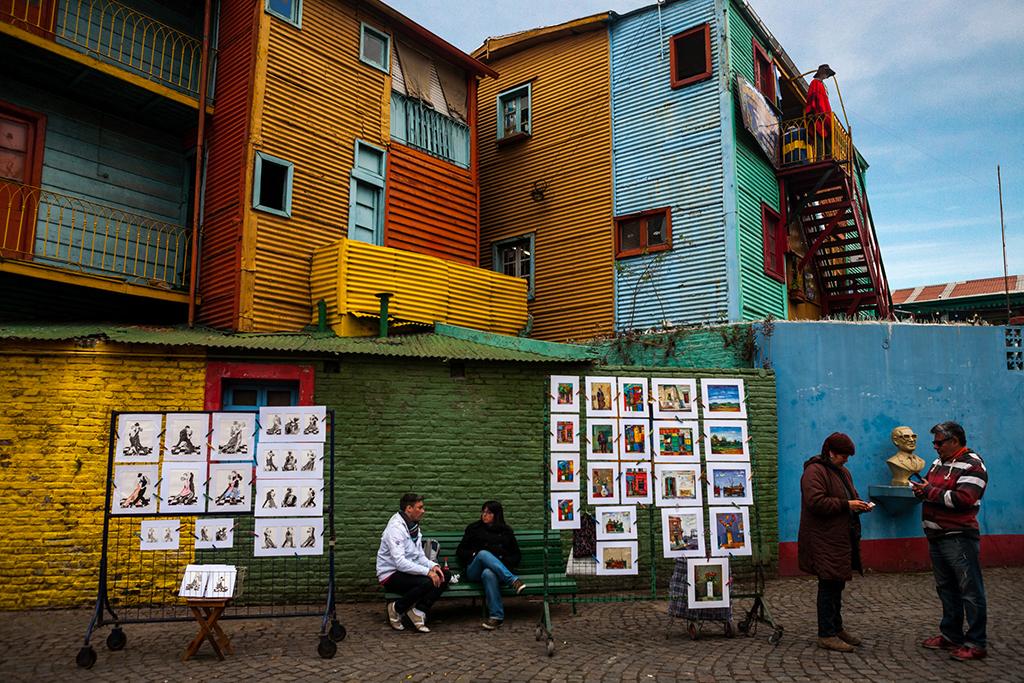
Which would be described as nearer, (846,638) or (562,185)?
(846,638)

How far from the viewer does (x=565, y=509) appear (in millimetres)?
7430

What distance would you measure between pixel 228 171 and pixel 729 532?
10.7m

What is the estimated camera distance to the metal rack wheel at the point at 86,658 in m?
6.09

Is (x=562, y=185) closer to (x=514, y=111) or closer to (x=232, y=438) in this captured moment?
(x=514, y=111)

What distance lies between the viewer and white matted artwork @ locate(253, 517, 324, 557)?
680 centimetres

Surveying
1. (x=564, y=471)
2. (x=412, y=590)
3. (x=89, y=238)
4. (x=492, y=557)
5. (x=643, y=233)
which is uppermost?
(x=643, y=233)

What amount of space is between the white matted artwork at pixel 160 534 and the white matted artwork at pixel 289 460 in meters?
1.03

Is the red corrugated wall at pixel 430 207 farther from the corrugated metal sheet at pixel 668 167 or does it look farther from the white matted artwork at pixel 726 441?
the white matted artwork at pixel 726 441

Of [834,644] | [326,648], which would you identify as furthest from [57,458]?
[834,644]

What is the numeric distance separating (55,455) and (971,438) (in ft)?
42.6

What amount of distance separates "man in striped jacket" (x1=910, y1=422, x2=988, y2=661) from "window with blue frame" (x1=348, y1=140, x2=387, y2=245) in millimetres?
10981

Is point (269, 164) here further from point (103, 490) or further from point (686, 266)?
point (686, 266)

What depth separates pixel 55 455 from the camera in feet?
28.2

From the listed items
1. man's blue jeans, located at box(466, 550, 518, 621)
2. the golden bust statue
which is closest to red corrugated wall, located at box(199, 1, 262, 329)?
man's blue jeans, located at box(466, 550, 518, 621)
